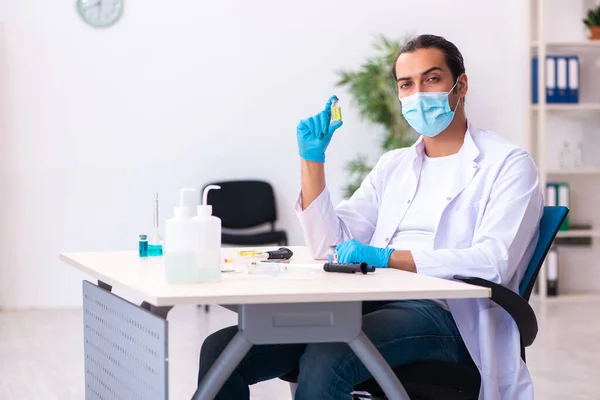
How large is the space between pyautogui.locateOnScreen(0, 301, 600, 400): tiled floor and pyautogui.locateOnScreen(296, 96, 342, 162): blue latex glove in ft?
4.42

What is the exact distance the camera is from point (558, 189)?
221 inches

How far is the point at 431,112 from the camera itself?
2334mm

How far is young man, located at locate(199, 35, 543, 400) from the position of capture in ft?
5.96

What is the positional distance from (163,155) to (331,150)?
111 centimetres

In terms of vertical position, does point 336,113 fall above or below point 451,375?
above

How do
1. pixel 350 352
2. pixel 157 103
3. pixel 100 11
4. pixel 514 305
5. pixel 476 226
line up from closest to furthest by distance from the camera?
1. pixel 350 352
2. pixel 514 305
3. pixel 476 226
4. pixel 100 11
5. pixel 157 103

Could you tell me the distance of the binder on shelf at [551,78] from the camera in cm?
557

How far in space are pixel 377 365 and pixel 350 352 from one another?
14 centimetres

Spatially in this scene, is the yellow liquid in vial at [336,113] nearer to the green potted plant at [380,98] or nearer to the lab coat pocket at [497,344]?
the lab coat pocket at [497,344]

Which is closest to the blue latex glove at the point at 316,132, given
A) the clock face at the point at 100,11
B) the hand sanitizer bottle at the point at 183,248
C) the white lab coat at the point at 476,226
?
the white lab coat at the point at 476,226

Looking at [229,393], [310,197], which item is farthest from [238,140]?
[229,393]

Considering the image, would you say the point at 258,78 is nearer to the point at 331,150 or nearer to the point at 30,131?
the point at 331,150

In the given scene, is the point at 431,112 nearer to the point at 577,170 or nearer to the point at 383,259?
the point at 383,259

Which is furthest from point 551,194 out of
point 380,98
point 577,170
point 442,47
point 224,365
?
point 224,365
